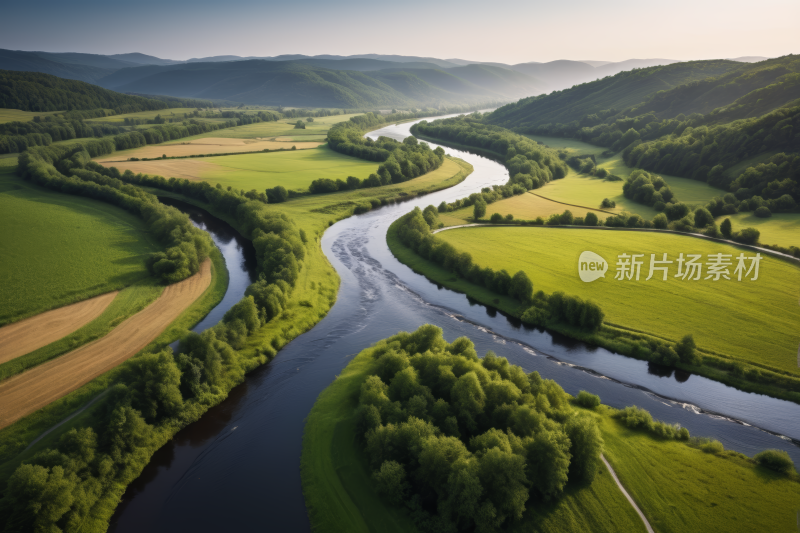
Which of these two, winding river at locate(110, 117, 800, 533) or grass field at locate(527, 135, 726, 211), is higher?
grass field at locate(527, 135, 726, 211)

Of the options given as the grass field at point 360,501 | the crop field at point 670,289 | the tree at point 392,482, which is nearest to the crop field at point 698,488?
the grass field at point 360,501

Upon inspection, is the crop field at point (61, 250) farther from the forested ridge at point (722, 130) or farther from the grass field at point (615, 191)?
the forested ridge at point (722, 130)

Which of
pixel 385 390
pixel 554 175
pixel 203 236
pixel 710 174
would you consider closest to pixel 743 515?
pixel 385 390

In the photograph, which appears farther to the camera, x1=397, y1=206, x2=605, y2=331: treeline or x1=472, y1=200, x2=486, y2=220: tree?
x1=472, y1=200, x2=486, y2=220: tree

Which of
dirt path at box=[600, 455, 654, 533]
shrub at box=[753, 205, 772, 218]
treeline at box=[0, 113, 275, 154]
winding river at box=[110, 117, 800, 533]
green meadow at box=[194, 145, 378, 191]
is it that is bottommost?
winding river at box=[110, 117, 800, 533]

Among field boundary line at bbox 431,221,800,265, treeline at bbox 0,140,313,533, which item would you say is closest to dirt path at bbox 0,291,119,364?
treeline at bbox 0,140,313,533

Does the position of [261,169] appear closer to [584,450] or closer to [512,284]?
[512,284]

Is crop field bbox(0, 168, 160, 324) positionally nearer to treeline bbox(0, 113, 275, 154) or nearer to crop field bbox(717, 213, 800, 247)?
treeline bbox(0, 113, 275, 154)
